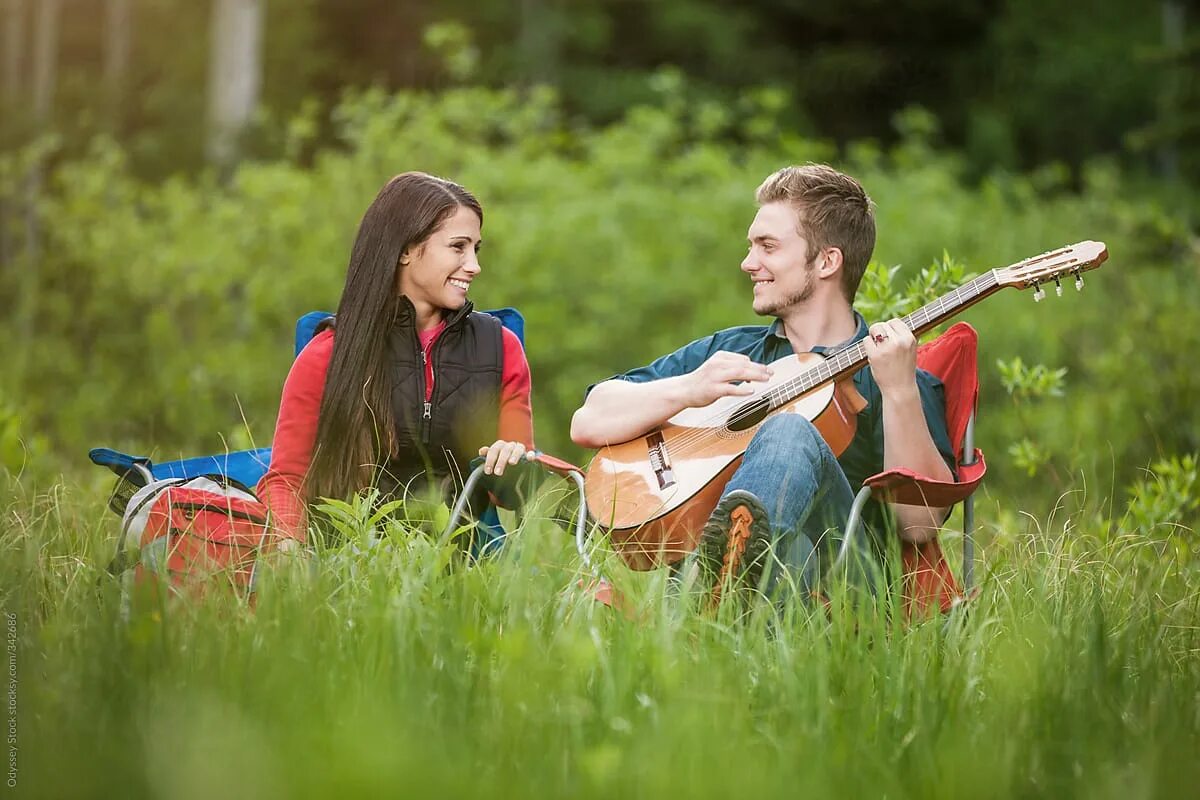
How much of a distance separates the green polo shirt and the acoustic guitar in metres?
0.07

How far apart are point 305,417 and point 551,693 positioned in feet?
4.84

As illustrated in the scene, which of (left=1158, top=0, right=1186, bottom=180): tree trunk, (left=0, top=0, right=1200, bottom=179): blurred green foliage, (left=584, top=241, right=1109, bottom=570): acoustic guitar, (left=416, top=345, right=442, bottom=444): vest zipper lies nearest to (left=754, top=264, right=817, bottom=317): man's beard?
(left=584, top=241, right=1109, bottom=570): acoustic guitar

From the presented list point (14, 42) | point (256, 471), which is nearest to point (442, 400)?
point (256, 471)

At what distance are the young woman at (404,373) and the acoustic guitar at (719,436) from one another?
0.35 meters

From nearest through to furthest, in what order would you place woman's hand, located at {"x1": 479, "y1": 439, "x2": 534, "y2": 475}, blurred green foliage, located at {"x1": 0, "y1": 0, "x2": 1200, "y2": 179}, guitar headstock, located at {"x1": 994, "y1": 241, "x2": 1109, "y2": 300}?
guitar headstock, located at {"x1": 994, "y1": 241, "x2": 1109, "y2": 300} → woman's hand, located at {"x1": 479, "y1": 439, "x2": 534, "y2": 475} → blurred green foliage, located at {"x1": 0, "y1": 0, "x2": 1200, "y2": 179}

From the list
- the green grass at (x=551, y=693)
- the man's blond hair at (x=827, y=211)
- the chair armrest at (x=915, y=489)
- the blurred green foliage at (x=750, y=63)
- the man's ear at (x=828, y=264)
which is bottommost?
the green grass at (x=551, y=693)

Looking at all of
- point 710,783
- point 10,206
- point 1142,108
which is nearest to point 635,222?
point 710,783

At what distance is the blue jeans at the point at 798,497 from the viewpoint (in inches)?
130

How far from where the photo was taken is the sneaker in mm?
3197

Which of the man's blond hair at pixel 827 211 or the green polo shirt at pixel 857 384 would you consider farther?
the man's blond hair at pixel 827 211

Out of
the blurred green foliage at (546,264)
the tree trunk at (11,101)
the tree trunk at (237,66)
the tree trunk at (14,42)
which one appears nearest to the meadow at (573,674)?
the blurred green foliage at (546,264)

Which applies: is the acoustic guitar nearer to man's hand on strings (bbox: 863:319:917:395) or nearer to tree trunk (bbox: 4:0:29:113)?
man's hand on strings (bbox: 863:319:917:395)

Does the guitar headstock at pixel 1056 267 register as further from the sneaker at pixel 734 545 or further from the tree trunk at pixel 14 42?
the tree trunk at pixel 14 42

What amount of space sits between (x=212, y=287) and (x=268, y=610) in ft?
26.6
